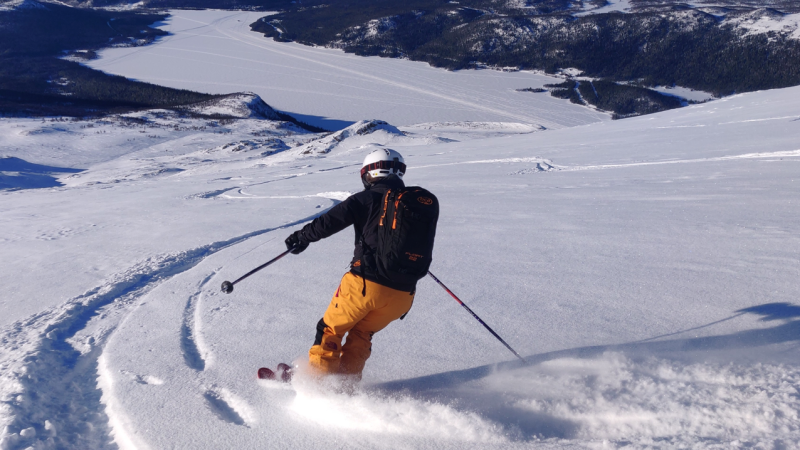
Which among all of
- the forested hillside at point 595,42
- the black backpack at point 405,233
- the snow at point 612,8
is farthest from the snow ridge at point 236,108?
the snow at point 612,8

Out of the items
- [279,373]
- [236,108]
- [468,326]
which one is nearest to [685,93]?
[236,108]

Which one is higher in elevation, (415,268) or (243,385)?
(415,268)

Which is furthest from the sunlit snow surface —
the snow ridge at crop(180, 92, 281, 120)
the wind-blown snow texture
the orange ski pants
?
the orange ski pants

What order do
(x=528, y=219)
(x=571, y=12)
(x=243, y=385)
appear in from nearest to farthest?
(x=243, y=385), (x=528, y=219), (x=571, y=12)

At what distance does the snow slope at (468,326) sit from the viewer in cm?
260

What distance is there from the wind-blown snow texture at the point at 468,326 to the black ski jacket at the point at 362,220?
2.54 feet

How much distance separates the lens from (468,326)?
149 inches

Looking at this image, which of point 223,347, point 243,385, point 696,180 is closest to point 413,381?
point 243,385

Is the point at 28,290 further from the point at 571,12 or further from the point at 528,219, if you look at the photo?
the point at 571,12

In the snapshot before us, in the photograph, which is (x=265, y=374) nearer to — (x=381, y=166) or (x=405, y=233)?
(x=405, y=233)

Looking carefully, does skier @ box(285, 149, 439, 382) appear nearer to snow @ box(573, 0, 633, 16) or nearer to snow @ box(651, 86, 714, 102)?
snow @ box(651, 86, 714, 102)

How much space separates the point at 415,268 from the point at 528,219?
422 cm

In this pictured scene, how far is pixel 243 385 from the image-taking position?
123 inches

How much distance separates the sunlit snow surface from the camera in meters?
54.7
